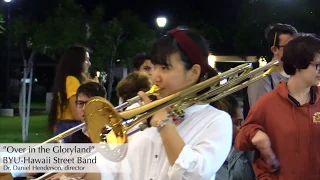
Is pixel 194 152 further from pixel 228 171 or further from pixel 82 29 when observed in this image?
pixel 82 29

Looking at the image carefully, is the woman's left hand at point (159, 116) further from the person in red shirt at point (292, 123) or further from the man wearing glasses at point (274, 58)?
the man wearing glasses at point (274, 58)

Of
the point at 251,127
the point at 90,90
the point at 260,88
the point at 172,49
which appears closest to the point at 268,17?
the point at 260,88

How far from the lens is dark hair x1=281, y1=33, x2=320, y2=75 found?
8.20 feet

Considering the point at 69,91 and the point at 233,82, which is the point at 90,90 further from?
the point at 233,82

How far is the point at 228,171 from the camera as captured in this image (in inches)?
152

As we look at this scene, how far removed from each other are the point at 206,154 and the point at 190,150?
0.08 meters

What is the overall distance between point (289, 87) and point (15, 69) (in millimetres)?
27245

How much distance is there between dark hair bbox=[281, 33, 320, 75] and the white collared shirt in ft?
1.71

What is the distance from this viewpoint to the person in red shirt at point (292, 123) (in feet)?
8.02

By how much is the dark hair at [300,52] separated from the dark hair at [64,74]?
2525 mm

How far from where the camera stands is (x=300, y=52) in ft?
8.26

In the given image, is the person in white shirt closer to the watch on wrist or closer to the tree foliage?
the watch on wrist

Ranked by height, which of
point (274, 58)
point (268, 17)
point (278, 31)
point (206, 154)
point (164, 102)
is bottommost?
point (206, 154)

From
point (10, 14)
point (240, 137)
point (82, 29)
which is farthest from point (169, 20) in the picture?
point (240, 137)
